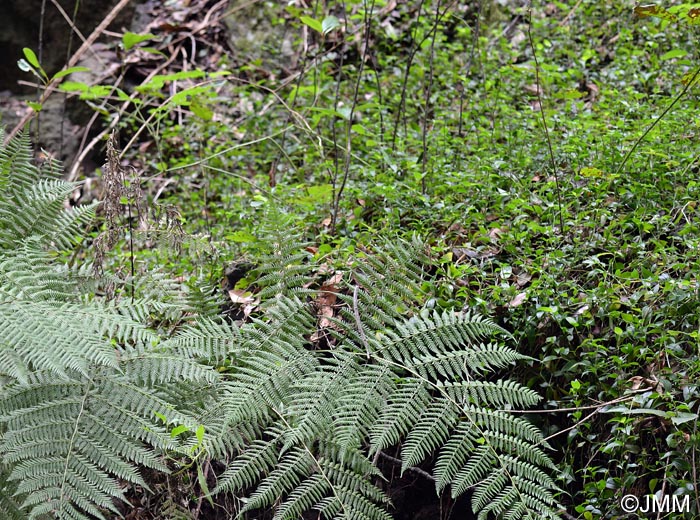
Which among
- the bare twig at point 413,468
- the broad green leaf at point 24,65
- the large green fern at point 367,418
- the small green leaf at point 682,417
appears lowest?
the bare twig at point 413,468

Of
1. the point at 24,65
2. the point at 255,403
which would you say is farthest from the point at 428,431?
the point at 24,65

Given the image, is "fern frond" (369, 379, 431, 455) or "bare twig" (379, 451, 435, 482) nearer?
"fern frond" (369, 379, 431, 455)

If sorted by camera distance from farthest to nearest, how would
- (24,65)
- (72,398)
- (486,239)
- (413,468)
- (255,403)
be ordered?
(24,65)
(486,239)
(413,468)
(255,403)
(72,398)

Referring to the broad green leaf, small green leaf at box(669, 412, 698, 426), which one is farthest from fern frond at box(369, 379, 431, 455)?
the broad green leaf

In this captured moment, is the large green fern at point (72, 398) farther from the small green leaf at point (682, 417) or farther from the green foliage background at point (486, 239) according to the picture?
the small green leaf at point (682, 417)

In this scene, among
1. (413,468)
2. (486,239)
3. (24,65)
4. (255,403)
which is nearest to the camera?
(255,403)

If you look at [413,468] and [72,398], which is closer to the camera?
[72,398]

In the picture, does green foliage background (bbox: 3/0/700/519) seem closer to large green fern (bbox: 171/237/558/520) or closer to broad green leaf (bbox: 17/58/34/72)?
large green fern (bbox: 171/237/558/520)

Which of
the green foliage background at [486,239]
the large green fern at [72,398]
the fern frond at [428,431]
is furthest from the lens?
the green foliage background at [486,239]

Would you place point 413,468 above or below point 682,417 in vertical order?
below

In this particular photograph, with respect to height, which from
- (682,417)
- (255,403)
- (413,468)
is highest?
(682,417)

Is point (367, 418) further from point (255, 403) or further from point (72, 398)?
point (72, 398)

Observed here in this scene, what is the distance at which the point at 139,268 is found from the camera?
3.90 m

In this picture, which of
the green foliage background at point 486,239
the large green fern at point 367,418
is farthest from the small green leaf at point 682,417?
the large green fern at point 367,418
